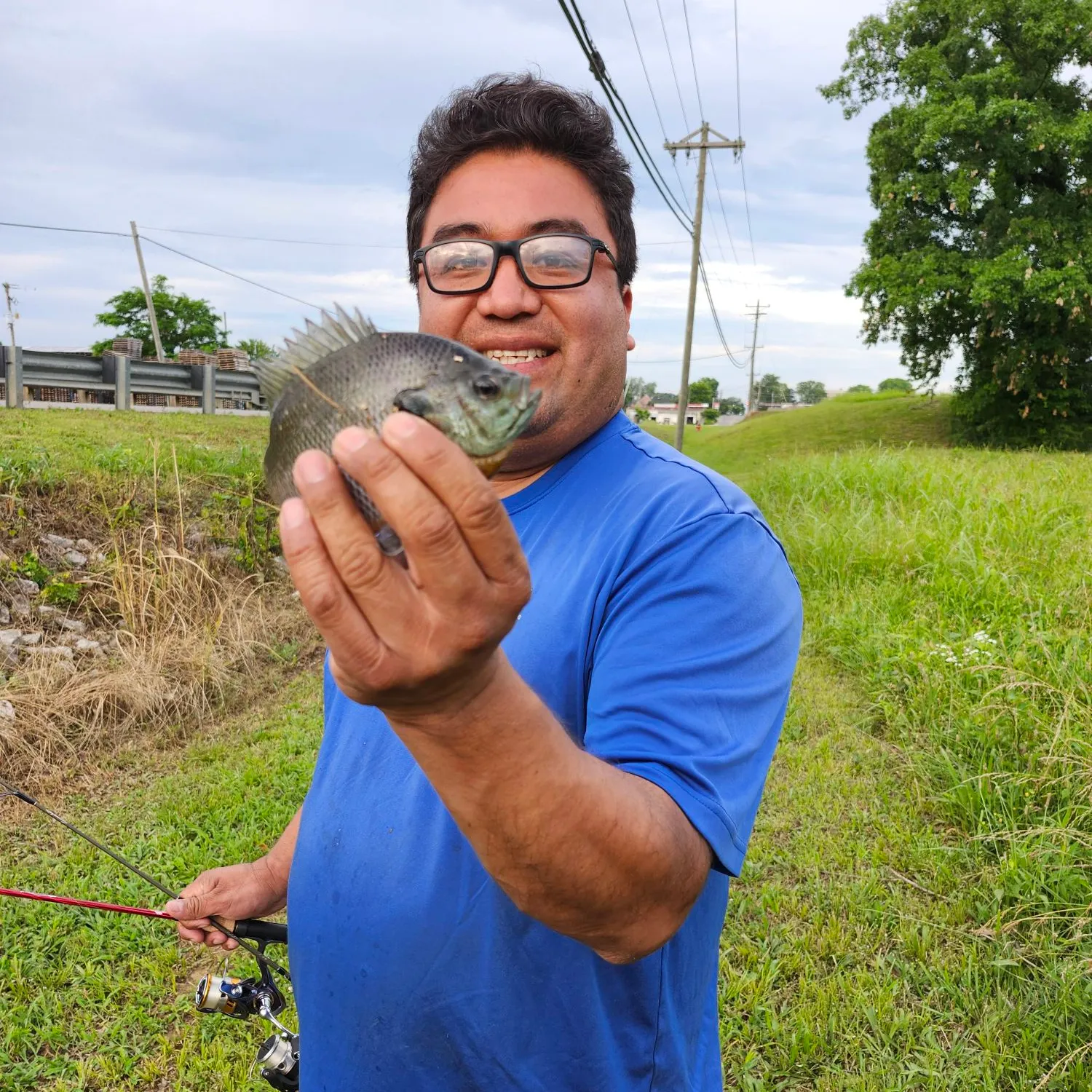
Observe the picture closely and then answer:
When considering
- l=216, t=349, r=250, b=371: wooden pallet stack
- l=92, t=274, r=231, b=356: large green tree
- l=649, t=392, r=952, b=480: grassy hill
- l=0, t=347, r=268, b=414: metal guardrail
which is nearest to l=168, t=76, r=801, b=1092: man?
l=0, t=347, r=268, b=414: metal guardrail

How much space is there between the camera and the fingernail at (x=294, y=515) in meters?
1.11

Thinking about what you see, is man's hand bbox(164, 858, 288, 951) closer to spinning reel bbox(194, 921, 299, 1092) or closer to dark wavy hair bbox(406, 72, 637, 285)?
spinning reel bbox(194, 921, 299, 1092)

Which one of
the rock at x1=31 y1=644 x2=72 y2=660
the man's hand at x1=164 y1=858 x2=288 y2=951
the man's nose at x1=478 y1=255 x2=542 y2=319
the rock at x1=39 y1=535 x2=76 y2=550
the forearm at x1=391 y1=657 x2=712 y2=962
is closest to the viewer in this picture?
the forearm at x1=391 y1=657 x2=712 y2=962

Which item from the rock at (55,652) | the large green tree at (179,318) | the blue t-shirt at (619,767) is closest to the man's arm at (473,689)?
the blue t-shirt at (619,767)

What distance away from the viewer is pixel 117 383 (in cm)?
1189

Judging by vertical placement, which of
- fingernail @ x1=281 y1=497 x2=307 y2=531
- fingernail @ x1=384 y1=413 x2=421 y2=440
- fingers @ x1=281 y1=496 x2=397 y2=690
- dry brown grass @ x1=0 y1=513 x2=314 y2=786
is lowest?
dry brown grass @ x1=0 y1=513 x2=314 y2=786

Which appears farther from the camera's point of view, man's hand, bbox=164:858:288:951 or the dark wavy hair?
man's hand, bbox=164:858:288:951

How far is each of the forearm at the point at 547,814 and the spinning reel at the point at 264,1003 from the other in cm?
146

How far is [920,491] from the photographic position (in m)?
11.8

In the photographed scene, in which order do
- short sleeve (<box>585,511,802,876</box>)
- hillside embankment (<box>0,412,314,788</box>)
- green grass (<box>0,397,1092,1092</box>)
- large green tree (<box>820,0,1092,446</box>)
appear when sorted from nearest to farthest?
1. short sleeve (<box>585,511,802,876</box>)
2. green grass (<box>0,397,1092,1092</box>)
3. hillside embankment (<box>0,412,314,788</box>)
4. large green tree (<box>820,0,1092,446</box>)

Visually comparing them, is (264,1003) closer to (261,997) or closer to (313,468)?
(261,997)

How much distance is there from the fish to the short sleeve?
0.42m

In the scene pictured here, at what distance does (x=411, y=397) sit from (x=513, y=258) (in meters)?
0.88

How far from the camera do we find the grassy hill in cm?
3039
